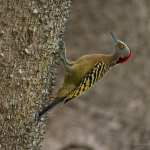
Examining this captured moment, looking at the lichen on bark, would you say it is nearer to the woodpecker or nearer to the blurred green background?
the woodpecker

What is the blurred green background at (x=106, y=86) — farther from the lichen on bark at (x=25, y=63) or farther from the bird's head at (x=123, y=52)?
the lichen on bark at (x=25, y=63)

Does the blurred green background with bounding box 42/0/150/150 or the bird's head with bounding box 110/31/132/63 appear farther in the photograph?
the blurred green background with bounding box 42/0/150/150

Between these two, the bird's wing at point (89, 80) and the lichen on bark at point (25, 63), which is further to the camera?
the bird's wing at point (89, 80)

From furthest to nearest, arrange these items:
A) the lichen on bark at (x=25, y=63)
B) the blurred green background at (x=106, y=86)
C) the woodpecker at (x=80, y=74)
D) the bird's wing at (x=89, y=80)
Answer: the blurred green background at (x=106, y=86) → the bird's wing at (x=89, y=80) → the woodpecker at (x=80, y=74) → the lichen on bark at (x=25, y=63)

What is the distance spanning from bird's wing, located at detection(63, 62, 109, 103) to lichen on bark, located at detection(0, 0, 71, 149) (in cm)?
84

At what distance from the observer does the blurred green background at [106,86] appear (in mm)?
6320

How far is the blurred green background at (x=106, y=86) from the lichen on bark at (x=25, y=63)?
13.3 feet

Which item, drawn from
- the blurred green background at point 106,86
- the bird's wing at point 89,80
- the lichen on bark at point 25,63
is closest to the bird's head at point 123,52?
the bird's wing at point 89,80

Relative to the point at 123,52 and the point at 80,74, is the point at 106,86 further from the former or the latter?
Answer: the point at 80,74

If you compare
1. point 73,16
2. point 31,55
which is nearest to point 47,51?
point 31,55

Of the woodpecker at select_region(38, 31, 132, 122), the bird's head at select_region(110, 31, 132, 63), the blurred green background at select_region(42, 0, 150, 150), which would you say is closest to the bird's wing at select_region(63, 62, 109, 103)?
the woodpecker at select_region(38, 31, 132, 122)

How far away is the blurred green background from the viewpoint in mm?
6320

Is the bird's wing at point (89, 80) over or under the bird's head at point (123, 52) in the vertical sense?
under

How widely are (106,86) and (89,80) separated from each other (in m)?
3.29
